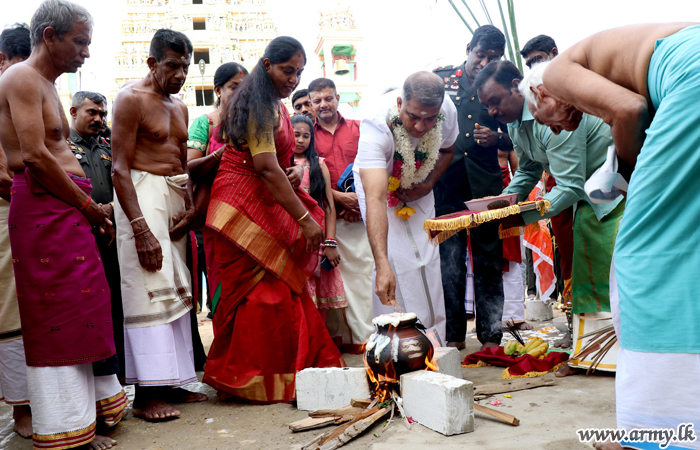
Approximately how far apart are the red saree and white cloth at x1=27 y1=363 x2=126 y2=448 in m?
0.85

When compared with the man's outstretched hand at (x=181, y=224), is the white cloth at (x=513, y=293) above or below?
below

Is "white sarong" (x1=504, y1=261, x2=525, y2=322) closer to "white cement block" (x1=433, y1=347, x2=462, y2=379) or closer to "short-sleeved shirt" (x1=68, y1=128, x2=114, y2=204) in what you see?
"white cement block" (x1=433, y1=347, x2=462, y2=379)

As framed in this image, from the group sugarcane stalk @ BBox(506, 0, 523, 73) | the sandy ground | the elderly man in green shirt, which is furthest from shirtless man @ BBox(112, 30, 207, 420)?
sugarcane stalk @ BBox(506, 0, 523, 73)

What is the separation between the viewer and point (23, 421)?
3119mm

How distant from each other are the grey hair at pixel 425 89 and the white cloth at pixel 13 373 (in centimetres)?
270

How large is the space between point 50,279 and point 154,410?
1023 mm

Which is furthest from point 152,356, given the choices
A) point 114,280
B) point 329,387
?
point 329,387

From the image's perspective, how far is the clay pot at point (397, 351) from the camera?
9.66ft

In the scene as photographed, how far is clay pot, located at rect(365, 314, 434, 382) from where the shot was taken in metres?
2.95

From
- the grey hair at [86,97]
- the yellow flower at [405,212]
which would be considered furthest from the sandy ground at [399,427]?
the grey hair at [86,97]

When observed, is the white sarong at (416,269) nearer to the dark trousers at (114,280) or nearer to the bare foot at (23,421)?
the dark trousers at (114,280)

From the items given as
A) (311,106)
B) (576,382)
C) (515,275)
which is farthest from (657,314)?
(311,106)

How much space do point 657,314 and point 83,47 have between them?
9.43 ft

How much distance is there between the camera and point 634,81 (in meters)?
1.89
